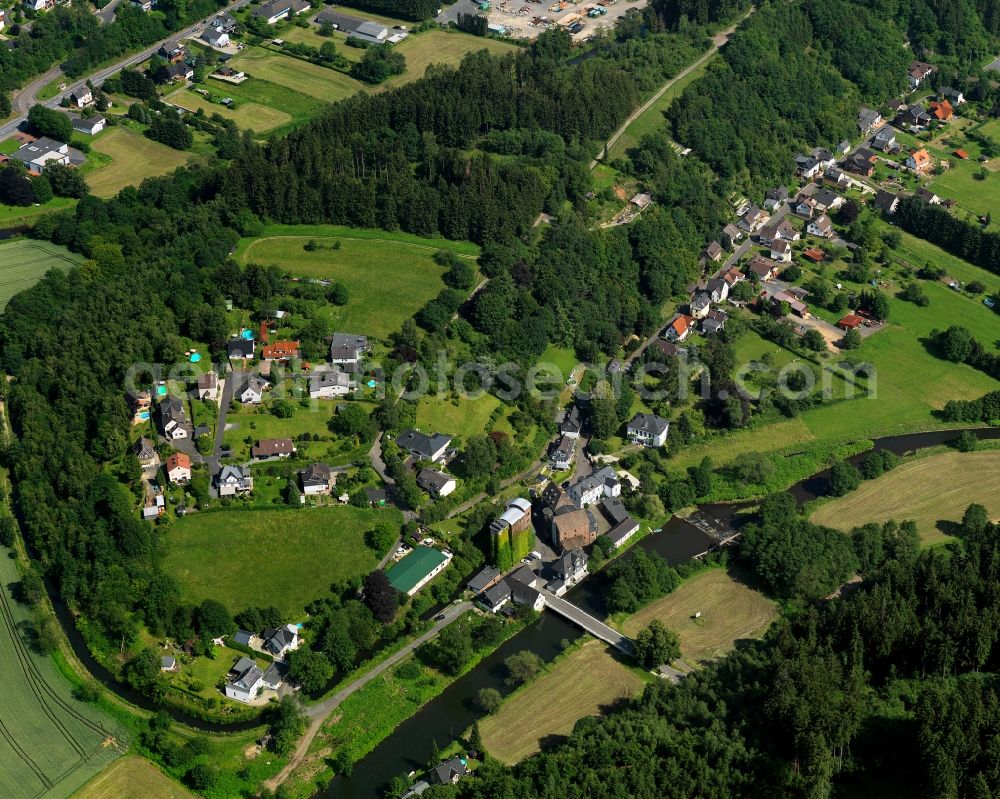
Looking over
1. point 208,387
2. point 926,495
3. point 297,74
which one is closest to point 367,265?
point 208,387

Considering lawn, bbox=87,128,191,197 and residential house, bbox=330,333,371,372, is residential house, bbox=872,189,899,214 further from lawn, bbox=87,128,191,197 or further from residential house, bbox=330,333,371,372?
lawn, bbox=87,128,191,197

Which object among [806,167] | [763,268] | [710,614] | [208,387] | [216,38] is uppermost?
[216,38]

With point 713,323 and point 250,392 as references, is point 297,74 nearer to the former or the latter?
point 713,323

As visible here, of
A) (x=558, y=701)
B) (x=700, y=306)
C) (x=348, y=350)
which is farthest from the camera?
(x=700, y=306)

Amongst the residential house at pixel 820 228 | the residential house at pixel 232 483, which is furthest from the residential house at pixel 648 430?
the residential house at pixel 820 228

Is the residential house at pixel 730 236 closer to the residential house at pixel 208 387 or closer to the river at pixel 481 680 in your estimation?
the river at pixel 481 680

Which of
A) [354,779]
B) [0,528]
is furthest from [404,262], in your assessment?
[354,779]
